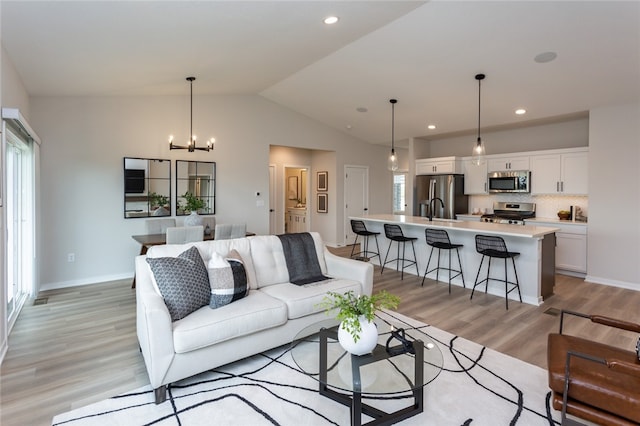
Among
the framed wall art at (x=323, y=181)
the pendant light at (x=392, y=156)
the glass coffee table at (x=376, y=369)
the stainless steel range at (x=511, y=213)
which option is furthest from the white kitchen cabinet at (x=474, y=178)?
the glass coffee table at (x=376, y=369)

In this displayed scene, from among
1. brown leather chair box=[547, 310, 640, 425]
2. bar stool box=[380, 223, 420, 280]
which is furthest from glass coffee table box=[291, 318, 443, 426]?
bar stool box=[380, 223, 420, 280]

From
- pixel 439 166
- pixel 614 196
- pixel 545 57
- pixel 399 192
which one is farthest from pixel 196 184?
pixel 614 196

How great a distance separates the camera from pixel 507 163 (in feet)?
21.5

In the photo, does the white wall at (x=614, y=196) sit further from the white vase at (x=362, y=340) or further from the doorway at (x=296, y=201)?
the doorway at (x=296, y=201)

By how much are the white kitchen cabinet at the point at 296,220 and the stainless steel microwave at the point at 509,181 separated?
4.36m

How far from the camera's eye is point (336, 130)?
810 centimetres

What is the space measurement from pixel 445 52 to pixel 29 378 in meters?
5.12

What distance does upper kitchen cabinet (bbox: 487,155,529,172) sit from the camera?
6.32m

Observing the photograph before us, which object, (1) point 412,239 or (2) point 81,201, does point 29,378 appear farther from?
(1) point 412,239

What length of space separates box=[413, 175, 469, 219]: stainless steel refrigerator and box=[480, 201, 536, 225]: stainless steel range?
0.59 metres

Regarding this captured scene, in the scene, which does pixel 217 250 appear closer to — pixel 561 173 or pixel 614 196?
pixel 614 196

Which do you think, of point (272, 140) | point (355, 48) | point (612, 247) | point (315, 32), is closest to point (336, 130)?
point (272, 140)

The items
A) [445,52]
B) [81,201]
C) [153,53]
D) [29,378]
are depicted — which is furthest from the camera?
[81,201]

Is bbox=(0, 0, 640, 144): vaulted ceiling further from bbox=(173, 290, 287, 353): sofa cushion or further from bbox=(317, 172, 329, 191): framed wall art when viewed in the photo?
bbox=(317, 172, 329, 191): framed wall art
